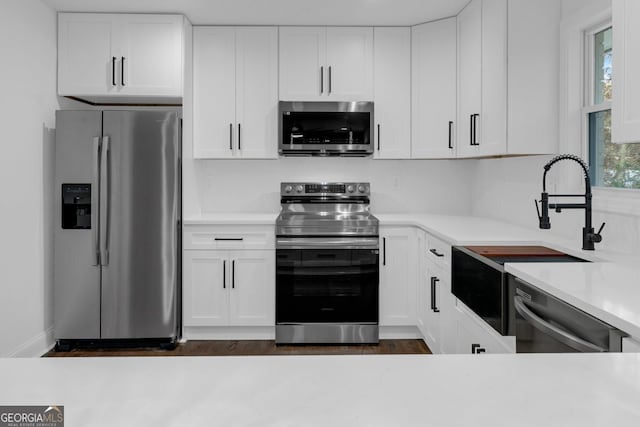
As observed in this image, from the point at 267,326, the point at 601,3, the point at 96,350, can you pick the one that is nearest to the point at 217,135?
the point at 267,326

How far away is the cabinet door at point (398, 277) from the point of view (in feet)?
A: 12.1

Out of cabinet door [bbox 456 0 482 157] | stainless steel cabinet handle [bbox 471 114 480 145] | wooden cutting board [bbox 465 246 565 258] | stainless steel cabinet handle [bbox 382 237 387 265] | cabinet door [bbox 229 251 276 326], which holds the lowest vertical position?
cabinet door [bbox 229 251 276 326]

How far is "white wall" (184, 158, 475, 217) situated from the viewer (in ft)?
14.0

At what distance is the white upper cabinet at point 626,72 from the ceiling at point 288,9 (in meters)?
1.87

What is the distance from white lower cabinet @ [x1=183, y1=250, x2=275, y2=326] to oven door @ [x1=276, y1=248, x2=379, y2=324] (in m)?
0.12

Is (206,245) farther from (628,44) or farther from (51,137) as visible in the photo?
(628,44)

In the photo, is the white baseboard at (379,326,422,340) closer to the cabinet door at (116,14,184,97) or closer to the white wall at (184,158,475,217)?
the white wall at (184,158,475,217)

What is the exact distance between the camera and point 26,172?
10.5 feet

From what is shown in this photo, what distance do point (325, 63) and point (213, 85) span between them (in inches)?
35.7

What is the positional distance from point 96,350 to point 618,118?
3.47 metres

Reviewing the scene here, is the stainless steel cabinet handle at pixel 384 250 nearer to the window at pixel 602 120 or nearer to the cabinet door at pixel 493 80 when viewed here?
the cabinet door at pixel 493 80

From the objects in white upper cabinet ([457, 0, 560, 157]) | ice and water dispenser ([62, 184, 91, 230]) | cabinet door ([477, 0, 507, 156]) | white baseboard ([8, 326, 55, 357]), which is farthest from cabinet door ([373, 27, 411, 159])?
white baseboard ([8, 326, 55, 357])

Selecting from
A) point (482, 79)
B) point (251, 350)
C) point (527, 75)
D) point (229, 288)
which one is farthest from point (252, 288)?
point (527, 75)

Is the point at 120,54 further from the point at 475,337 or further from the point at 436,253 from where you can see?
the point at 475,337
